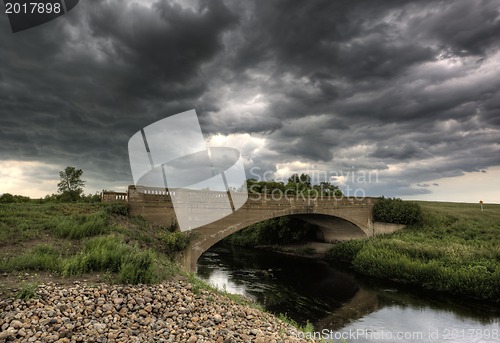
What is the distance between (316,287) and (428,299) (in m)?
7.21

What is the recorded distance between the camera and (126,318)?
7641mm

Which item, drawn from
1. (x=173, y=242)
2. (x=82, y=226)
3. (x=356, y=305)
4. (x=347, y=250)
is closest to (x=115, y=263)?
(x=82, y=226)

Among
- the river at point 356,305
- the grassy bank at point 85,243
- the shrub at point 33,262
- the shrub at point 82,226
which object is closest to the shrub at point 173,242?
the grassy bank at point 85,243

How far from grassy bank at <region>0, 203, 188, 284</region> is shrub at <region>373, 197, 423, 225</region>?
1045 inches

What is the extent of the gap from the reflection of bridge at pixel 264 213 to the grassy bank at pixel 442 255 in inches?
118

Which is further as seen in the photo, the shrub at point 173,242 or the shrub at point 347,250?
the shrub at point 347,250

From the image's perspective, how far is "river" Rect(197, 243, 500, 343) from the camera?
14.2 meters

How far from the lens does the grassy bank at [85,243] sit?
371 inches

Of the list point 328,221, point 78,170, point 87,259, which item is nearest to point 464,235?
point 328,221

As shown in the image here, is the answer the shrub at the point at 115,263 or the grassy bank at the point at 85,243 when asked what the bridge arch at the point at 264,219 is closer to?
the grassy bank at the point at 85,243

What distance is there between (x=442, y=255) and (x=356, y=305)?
953cm

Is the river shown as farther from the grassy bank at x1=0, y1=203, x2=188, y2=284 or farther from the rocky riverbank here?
the rocky riverbank

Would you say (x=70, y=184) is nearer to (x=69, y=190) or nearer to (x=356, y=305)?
(x=69, y=190)

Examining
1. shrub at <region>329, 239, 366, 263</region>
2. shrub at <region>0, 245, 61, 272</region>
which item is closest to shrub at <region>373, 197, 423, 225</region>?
shrub at <region>329, 239, 366, 263</region>
